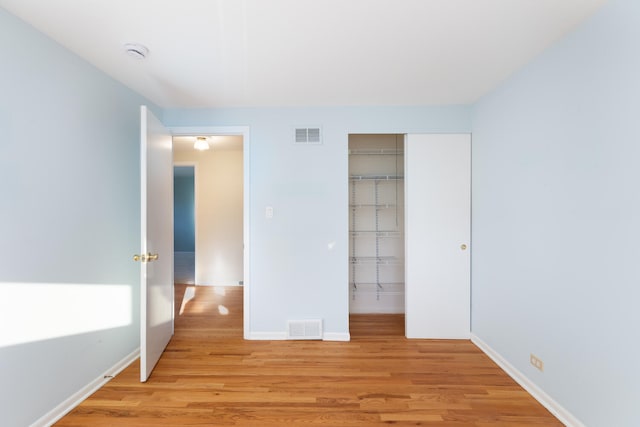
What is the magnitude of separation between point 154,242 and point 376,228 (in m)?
2.48

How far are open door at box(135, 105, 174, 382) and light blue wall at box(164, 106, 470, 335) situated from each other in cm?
71

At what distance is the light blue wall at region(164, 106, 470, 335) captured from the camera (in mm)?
2957

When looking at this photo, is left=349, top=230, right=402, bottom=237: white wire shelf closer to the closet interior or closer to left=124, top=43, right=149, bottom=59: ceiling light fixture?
the closet interior

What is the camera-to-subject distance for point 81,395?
6.57ft

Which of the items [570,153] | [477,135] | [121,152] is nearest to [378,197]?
[477,135]

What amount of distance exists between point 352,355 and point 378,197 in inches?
74.7

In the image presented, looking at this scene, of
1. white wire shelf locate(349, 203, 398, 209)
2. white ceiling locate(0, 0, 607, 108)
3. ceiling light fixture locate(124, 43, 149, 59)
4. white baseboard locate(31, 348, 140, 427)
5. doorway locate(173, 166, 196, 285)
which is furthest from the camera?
doorway locate(173, 166, 196, 285)

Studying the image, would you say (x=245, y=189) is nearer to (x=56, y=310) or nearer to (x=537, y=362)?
(x=56, y=310)

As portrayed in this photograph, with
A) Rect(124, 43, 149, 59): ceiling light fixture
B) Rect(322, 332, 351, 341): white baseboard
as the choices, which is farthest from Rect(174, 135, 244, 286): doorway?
Rect(124, 43, 149, 59): ceiling light fixture

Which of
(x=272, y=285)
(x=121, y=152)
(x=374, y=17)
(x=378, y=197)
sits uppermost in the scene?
(x=374, y=17)

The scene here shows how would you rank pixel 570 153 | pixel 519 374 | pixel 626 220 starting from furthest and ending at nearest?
pixel 519 374
pixel 570 153
pixel 626 220

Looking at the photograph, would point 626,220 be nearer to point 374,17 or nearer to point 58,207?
point 374,17

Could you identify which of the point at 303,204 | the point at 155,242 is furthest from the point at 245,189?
the point at 155,242

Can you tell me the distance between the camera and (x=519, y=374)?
2.21 m
